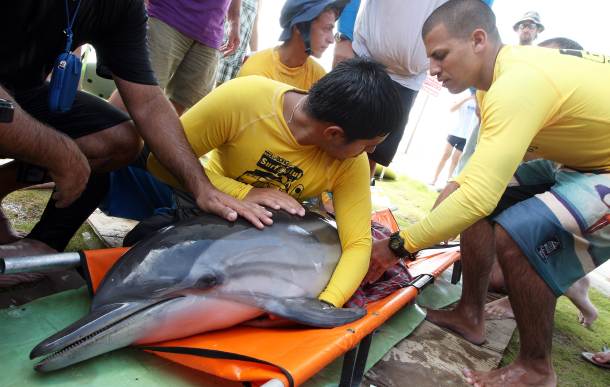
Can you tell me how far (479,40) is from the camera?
263 cm

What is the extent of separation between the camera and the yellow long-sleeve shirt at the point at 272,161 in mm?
2430

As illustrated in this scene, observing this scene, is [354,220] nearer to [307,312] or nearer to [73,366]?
[307,312]

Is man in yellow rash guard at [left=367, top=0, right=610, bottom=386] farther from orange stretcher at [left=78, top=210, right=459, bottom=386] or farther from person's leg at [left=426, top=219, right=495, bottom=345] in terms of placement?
orange stretcher at [left=78, top=210, right=459, bottom=386]

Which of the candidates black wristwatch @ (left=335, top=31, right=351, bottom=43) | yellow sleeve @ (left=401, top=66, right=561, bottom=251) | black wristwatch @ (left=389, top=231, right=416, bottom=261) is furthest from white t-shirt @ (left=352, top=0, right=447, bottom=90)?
black wristwatch @ (left=389, top=231, right=416, bottom=261)

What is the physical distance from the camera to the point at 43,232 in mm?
2424

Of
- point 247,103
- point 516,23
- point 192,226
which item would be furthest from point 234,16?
point 516,23

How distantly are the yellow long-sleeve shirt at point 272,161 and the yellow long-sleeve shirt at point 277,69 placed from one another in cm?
113

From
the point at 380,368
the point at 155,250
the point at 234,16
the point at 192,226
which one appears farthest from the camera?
the point at 234,16

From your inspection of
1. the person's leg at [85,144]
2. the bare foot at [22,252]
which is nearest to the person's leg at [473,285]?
the person's leg at [85,144]

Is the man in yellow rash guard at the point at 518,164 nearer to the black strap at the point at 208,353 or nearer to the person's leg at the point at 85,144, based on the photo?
the black strap at the point at 208,353

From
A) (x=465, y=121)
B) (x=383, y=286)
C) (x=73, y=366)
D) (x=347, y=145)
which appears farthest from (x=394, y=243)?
(x=465, y=121)

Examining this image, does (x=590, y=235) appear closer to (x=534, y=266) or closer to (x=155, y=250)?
(x=534, y=266)

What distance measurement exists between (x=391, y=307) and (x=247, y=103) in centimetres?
120

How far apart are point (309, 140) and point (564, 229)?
4.48 feet
